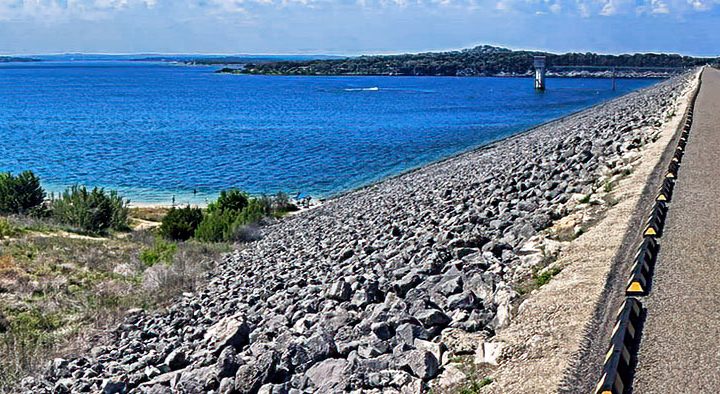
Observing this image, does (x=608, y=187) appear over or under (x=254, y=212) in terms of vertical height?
over

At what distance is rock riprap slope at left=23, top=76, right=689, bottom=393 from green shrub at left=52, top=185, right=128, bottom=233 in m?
7.77

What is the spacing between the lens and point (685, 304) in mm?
7207

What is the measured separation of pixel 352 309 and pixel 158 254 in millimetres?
9481

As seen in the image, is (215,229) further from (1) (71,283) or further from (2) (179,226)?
(1) (71,283)

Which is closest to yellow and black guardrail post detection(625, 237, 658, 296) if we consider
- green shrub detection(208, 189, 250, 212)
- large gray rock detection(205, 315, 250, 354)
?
large gray rock detection(205, 315, 250, 354)

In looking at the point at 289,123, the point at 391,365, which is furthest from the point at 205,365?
the point at 289,123

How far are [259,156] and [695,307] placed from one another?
41.5m

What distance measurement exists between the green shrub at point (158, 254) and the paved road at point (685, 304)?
10.6 meters

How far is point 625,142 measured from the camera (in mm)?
19641

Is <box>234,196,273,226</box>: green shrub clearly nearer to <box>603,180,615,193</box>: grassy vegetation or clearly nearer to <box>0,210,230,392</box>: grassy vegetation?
<box>0,210,230,392</box>: grassy vegetation

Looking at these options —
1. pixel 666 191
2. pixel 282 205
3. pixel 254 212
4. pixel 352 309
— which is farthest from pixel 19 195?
pixel 666 191

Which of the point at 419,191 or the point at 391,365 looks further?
the point at 419,191

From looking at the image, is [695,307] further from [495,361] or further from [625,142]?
[625,142]

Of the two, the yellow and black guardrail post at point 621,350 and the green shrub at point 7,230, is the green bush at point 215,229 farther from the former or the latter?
the yellow and black guardrail post at point 621,350
